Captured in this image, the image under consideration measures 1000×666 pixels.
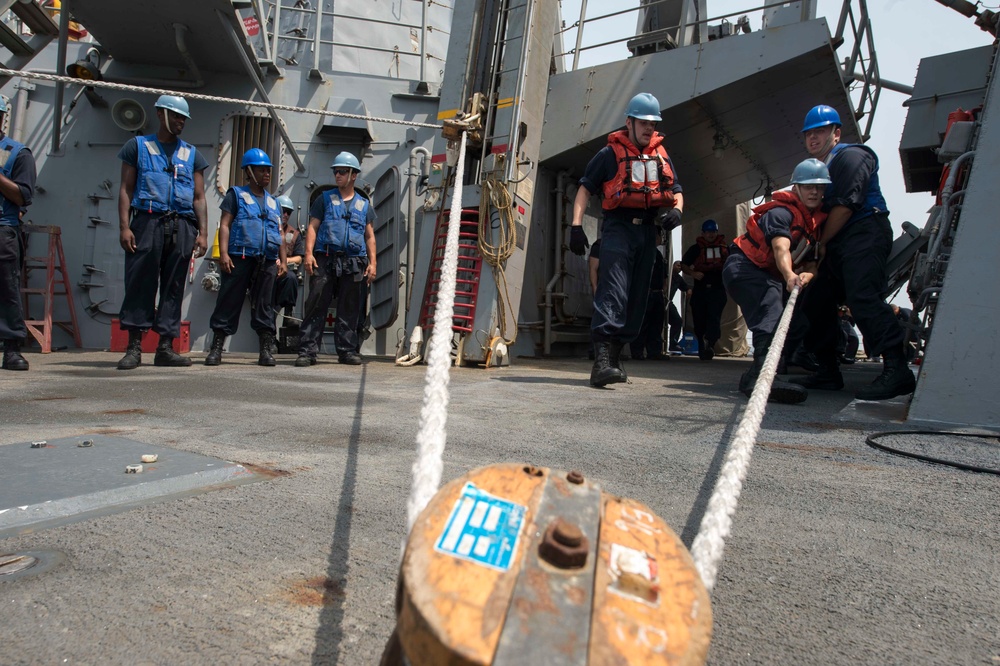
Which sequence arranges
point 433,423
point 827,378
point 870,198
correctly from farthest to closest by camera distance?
point 827,378 → point 870,198 → point 433,423

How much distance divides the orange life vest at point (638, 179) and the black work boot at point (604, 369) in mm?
774

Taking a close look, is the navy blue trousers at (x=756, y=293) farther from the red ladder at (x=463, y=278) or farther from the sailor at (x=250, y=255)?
the sailor at (x=250, y=255)

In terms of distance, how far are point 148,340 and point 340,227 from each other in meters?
3.06

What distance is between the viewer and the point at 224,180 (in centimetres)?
713

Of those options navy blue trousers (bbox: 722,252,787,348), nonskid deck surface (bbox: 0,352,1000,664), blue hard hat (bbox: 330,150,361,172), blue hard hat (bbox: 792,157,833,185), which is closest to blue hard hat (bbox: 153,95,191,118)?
blue hard hat (bbox: 330,150,361,172)

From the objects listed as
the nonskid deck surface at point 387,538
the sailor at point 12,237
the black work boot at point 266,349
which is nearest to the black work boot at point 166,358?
the black work boot at point 266,349

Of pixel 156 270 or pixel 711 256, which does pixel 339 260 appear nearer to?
pixel 156 270

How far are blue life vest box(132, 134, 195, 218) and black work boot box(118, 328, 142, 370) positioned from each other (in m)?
0.76

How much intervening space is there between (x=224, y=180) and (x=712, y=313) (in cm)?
571

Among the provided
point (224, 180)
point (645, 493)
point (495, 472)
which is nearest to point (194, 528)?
point (495, 472)

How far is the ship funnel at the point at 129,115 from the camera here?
22.3 ft

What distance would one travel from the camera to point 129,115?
685cm

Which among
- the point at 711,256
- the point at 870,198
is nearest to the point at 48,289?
the point at 870,198

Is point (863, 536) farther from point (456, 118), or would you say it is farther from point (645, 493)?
point (456, 118)
